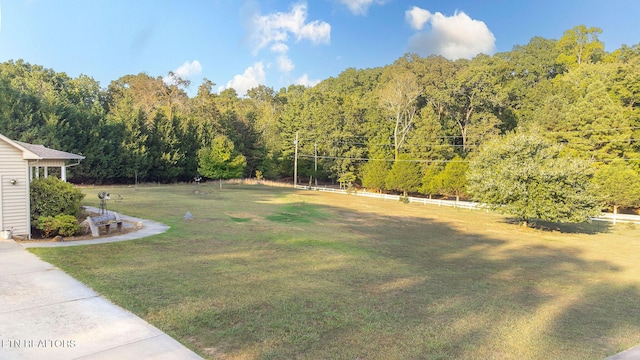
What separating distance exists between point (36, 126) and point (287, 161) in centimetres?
2942

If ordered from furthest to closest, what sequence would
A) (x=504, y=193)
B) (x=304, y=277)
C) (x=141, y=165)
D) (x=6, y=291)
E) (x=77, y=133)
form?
(x=141, y=165), (x=77, y=133), (x=504, y=193), (x=304, y=277), (x=6, y=291)

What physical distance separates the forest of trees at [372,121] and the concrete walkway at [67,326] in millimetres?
34891

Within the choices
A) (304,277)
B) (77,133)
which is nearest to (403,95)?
(77,133)

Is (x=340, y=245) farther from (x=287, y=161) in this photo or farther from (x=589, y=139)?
(x=287, y=161)

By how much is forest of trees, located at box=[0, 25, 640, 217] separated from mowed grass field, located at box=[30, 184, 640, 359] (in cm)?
2555

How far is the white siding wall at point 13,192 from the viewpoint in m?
11.1

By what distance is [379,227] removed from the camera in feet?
61.0

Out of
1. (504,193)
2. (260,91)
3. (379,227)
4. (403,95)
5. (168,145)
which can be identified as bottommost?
(379,227)

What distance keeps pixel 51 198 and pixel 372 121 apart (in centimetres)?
4341

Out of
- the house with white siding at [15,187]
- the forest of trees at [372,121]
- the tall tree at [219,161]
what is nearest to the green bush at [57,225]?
the house with white siding at [15,187]

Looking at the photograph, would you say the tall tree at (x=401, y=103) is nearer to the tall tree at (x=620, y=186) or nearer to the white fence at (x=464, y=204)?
the white fence at (x=464, y=204)

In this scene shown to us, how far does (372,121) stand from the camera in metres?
51.7

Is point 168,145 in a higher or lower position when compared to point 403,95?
lower

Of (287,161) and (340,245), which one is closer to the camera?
(340,245)
